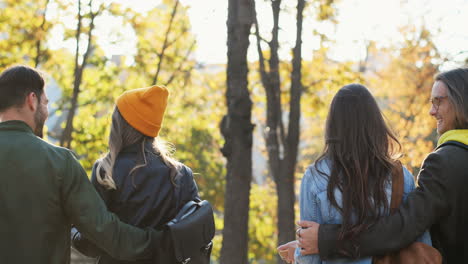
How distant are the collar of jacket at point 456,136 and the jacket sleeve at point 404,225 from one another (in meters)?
0.20

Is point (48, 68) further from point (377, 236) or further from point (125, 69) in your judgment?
point (377, 236)

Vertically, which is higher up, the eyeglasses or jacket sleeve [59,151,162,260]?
the eyeglasses

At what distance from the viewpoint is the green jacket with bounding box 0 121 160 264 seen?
9.37ft

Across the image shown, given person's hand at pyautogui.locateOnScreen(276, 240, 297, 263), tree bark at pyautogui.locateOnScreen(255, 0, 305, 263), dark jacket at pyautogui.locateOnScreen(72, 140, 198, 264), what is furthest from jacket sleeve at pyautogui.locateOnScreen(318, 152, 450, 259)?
tree bark at pyautogui.locateOnScreen(255, 0, 305, 263)

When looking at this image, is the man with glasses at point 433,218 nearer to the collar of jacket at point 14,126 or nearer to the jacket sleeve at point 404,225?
the jacket sleeve at point 404,225

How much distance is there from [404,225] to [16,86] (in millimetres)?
1939

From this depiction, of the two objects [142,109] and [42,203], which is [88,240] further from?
[142,109]

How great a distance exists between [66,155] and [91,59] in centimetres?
1493

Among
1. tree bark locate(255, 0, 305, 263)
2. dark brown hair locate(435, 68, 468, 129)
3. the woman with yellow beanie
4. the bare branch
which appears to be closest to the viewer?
dark brown hair locate(435, 68, 468, 129)

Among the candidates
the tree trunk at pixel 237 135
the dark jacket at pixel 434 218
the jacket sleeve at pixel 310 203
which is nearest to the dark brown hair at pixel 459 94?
the dark jacket at pixel 434 218

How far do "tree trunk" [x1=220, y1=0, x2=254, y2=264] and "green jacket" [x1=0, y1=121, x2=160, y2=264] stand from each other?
392cm

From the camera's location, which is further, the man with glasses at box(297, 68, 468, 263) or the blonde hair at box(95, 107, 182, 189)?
the blonde hair at box(95, 107, 182, 189)

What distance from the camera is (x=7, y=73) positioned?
3051 mm

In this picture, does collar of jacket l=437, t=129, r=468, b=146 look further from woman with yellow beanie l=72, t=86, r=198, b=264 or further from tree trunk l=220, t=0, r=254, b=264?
tree trunk l=220, t=0, r=254, b=264
